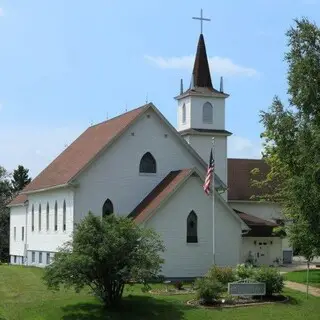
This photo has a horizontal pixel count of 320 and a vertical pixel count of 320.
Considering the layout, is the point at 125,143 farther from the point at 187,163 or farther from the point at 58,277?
the point at 58,277

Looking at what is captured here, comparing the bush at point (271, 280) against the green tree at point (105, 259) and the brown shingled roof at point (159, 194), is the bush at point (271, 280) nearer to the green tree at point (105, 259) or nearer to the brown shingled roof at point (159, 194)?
the green tree at point (105, 259)

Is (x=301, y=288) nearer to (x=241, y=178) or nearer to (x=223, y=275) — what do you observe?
(x=223, y=275)

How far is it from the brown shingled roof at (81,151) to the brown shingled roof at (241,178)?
14887 millimetres

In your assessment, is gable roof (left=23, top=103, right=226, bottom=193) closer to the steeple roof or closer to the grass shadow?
the steeple roof

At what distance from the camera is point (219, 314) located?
29203mm

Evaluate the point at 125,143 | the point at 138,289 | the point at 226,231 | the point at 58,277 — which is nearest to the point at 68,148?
the point at 125,143

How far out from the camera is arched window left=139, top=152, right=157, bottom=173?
149ft

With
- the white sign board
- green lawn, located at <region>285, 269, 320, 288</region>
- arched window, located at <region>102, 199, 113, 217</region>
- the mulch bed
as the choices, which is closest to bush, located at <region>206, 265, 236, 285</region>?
the white sign board

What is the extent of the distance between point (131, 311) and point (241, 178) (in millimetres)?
35996

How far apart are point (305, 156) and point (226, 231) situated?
10.2m

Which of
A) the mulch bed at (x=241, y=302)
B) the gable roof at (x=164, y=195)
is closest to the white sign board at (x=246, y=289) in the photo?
the mulch bed at (x=241, y=302)

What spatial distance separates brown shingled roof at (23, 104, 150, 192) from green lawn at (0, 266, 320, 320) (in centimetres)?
1278

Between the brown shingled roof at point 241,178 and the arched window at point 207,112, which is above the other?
the arched window at point 207,112

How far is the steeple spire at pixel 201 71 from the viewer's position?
59.4 m
